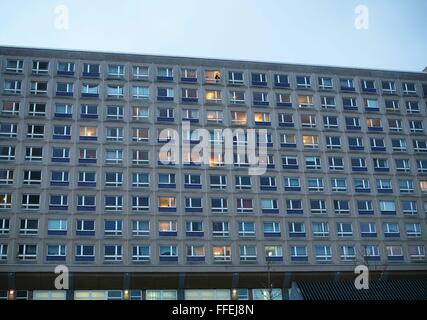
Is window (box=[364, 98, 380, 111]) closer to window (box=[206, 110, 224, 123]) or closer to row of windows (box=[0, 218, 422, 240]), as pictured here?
row of windows (box=[0, 218, 422, 240])

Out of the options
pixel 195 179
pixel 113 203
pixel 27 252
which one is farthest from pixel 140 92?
pixel 27 252

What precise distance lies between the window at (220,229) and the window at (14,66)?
2838 cm

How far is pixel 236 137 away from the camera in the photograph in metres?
60.4

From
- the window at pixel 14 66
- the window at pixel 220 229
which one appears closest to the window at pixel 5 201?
the window at pixel 14 66

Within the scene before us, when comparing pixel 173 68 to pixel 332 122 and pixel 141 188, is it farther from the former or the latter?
pixel 332 122

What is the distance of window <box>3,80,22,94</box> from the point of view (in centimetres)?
5847

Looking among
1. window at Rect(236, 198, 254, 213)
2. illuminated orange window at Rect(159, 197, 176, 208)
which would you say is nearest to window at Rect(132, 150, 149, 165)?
illuminated orange window at Rect(159, 197, 176, 208)

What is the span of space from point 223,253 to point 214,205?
5372 mm

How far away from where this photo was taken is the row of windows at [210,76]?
60.0 m

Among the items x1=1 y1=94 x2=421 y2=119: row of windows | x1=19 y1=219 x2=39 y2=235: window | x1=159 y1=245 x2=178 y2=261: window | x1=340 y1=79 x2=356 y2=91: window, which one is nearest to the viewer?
x1=19 y1=219 x2=39 y2=235: window

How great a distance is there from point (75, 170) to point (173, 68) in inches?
679

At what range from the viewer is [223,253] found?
55.9 m

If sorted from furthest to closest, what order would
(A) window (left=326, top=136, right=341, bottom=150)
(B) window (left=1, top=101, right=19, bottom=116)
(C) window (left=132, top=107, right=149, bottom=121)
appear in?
(A) window (left=326, top=136, right=341, bottom=150)
(C) window (left=132, top=107, right=149, bottom=121)
(B) window (left=1, top=101, right=19, bottom=116)

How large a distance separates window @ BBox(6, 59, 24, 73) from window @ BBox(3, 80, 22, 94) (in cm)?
133
